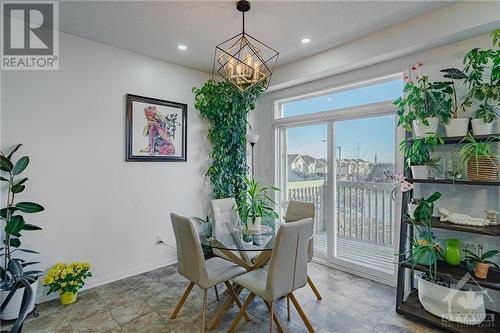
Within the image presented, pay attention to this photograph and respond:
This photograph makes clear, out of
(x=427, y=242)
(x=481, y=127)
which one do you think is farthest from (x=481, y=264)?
(x=481, y=127)

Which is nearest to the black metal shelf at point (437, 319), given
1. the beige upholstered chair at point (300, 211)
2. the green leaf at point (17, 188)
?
the beige upholstered chair at point (300, 211)

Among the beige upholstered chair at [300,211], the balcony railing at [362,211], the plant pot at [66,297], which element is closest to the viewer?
the plant pot at [66,297]

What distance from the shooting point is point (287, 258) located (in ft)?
6.31

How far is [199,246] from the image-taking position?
81.4 inches

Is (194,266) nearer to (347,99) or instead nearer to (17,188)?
(17,188)

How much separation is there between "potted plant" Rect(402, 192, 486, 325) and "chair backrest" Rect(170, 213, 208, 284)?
6.43 ft

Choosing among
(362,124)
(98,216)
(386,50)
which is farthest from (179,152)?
(386,50)

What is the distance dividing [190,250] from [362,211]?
242 centimetres

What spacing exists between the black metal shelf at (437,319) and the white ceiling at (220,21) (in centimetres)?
282

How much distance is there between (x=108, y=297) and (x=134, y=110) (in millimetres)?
2215

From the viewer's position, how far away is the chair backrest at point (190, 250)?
206 centimetres

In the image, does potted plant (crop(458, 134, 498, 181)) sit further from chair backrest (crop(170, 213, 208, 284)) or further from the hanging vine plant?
the hanging vine plant

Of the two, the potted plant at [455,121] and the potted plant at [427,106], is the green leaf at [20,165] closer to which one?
the potted plant at [427,106]

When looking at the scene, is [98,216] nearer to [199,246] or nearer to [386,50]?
[199,246]
